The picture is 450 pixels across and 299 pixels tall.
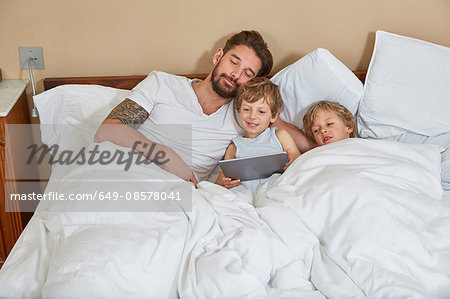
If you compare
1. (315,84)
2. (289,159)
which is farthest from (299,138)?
(315,84)

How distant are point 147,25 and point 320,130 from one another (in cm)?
88

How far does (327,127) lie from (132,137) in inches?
30.1

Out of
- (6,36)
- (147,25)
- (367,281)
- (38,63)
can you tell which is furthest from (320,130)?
(6,36)

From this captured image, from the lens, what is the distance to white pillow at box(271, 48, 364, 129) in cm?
174

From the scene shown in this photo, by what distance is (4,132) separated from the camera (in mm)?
1632

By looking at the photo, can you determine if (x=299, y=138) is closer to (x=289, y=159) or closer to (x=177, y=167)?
(x=289, y=159)

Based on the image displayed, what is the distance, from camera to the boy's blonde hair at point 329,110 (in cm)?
170

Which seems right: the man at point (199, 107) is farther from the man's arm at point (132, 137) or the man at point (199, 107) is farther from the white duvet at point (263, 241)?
the white duvet at point (263, 241)

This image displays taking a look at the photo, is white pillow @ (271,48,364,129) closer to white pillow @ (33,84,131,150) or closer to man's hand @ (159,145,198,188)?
man's hand @ (159,145,198,188)

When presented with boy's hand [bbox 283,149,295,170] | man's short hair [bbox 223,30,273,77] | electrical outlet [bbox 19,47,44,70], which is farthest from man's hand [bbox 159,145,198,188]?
electrical outlet [bbox 19,47,44,70]

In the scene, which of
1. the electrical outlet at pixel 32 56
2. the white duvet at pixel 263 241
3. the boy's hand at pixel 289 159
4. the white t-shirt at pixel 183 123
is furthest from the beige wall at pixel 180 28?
the white duvet at pixel 263 241

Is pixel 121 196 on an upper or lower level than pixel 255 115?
lower

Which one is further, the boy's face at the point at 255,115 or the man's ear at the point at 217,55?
the man's ear at the point at 217,55

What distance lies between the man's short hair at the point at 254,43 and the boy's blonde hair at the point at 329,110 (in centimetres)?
27
